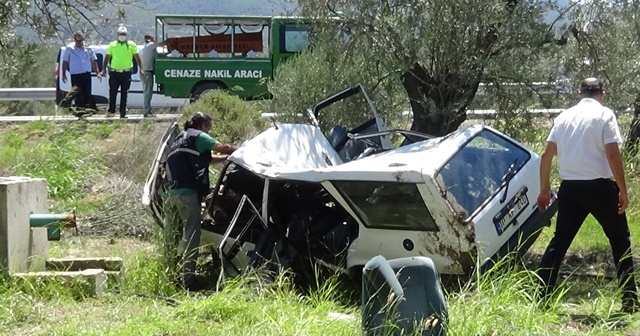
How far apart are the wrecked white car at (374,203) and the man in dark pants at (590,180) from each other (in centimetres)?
66

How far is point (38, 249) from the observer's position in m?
8.34

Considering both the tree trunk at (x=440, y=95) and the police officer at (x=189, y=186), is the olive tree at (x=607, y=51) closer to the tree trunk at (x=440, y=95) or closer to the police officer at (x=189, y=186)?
the tree trunk at (x=440, y=95)

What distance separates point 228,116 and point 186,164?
6015 mm

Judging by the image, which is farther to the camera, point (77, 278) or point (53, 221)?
point (53, 221)

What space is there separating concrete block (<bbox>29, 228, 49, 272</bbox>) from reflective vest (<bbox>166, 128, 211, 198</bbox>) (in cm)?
117

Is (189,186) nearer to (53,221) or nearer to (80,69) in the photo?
(53,221)

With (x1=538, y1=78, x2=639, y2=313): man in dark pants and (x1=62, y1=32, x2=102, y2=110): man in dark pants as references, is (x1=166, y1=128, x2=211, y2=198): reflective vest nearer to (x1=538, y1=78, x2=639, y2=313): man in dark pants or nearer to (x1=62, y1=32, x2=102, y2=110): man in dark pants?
(x1=538, y1=78, x2=639, y2=313): man in dark pants

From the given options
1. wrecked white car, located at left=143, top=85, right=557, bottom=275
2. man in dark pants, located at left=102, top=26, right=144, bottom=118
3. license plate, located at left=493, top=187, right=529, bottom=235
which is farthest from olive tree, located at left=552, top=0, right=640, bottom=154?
man in dark pants, located at left=102, top=26, right=144, bottom=118

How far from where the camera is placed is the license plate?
7.74 meters

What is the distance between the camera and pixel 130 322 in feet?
21.8

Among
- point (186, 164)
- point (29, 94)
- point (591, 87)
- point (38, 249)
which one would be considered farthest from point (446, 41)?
point (29, 94)

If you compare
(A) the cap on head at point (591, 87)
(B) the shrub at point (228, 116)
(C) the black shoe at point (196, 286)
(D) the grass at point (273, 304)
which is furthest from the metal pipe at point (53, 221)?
(B) the shrub at point (228, 116)

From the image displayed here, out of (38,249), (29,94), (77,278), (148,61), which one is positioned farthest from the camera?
(148,61)

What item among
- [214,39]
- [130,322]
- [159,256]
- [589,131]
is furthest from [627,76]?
[214,39]
